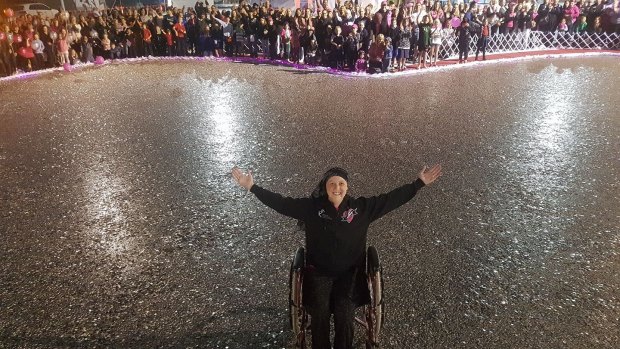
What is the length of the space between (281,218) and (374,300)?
2689mm

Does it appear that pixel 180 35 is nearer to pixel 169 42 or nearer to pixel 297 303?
pixel 169 42

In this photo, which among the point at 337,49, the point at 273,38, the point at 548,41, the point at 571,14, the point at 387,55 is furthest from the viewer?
the point at 548,41

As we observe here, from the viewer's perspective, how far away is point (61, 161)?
24.5 ft

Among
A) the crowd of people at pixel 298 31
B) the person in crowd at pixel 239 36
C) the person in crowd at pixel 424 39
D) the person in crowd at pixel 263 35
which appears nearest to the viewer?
the person in crowd at pixel 424 39

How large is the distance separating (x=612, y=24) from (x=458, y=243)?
20.5 m

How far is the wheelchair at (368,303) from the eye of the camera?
2.97 m

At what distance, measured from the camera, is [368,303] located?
319 centimetres

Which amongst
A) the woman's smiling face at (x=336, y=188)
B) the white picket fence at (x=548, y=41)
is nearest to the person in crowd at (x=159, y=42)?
the white picket fence at (x=548, y=41)

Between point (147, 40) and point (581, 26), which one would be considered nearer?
point (147, 40)

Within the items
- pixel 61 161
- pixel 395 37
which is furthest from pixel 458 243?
pixel 395 37

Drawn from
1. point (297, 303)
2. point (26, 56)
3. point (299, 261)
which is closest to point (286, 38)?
point (26, 56)

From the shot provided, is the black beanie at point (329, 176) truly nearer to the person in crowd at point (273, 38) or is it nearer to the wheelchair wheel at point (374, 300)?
the wheelchair wheel at point (374, 300)

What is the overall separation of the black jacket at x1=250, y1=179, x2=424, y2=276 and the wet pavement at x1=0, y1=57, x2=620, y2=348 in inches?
32.9

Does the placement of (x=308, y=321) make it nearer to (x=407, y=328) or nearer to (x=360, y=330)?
(x=360, y=330)
